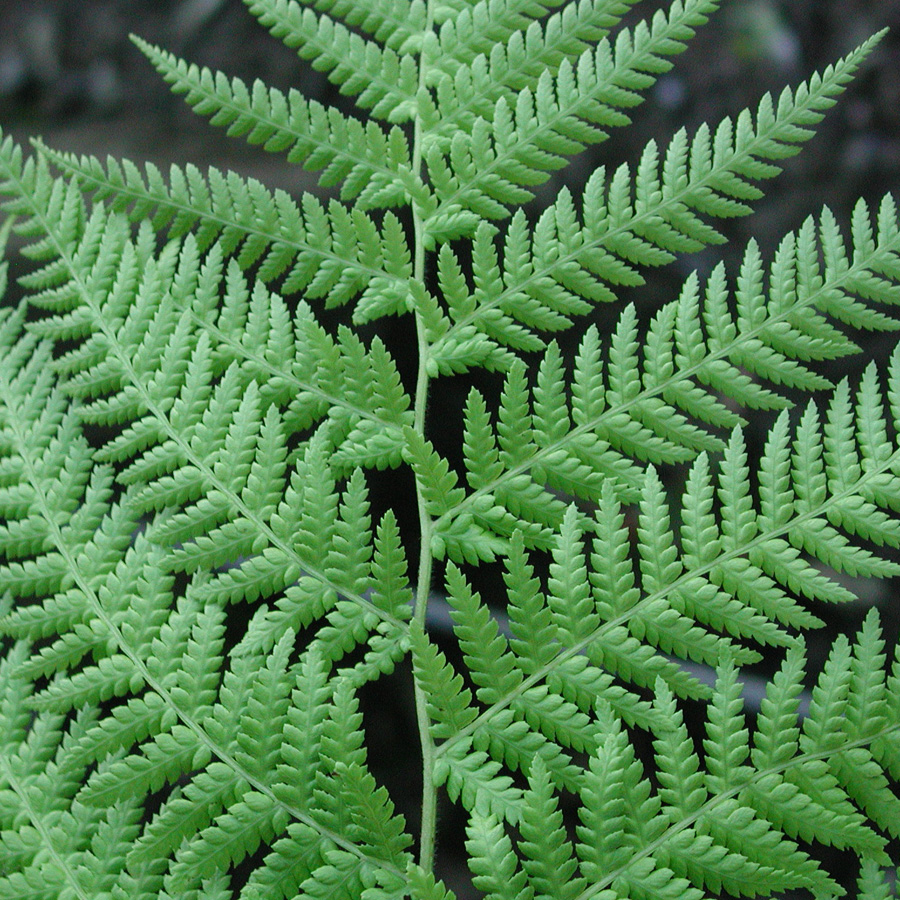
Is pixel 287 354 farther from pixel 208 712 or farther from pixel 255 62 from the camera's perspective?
pixel 255 62

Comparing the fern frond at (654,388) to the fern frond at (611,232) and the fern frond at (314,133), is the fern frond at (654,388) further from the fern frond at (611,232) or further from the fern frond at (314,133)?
the fern frond at (314,133)

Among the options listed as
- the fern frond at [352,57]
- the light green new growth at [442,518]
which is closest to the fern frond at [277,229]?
the light green new growth at [442,518]

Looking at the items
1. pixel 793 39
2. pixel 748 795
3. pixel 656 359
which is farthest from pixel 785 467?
pixel 793 39

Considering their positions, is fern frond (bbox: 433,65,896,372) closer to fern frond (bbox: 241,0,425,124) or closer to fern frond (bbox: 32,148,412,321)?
fern frond (bbox: 32,148,412,321)

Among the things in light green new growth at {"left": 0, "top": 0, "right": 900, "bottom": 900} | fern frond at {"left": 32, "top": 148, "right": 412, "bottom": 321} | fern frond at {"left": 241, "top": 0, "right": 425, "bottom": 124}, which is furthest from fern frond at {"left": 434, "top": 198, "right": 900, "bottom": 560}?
fern frond at {"left": 241, "top": 0, "right": 425, "bottom": 124}

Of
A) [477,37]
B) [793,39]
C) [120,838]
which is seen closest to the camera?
[120,838]

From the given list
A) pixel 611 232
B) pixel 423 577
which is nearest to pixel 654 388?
pixel 611 232

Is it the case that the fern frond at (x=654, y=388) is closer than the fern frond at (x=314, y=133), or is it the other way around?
the fern frond at (x=654, y=388)

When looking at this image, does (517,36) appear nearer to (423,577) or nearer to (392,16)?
Answer: (392,16)
